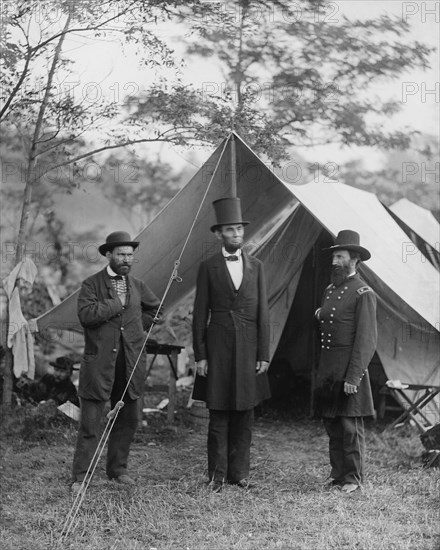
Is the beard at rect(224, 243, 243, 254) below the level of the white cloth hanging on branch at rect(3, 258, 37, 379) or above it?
above

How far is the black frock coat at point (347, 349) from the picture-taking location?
15.8ft

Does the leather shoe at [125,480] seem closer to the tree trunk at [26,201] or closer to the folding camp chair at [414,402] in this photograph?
the folding camp chair at [414,402]

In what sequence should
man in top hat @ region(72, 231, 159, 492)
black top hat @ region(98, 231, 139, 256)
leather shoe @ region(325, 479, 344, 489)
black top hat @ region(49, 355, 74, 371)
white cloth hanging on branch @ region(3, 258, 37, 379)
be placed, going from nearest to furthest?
1. leather shoe @ region(325, 479, 344, 489)
2. man in top hat @ region(72, 231, 159, 492)
3. black top hat @ region(98, 231, 139, 256)
4. white cloth hanging on branch @ region(3, 258, 37, 379)
5. black top hat @ region(49, 355, 74, 371)

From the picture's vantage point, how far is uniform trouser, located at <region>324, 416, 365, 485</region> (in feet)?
15.8

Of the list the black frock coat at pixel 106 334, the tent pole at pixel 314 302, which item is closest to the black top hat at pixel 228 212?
the black frock coat at pixel 106 334

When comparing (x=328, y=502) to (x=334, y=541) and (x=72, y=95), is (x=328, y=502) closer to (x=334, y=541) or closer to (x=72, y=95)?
(x=334, y=541)

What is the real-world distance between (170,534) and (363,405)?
1.58 m

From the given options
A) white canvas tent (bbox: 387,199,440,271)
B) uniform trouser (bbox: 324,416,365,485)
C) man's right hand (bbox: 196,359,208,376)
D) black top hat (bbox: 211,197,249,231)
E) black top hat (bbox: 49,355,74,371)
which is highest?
white canvas tent (bbox: 387,199,440,271)

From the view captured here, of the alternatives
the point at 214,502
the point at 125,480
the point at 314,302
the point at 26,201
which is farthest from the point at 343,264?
the point at 26,201

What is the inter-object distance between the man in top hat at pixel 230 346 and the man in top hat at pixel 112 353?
1.45ft

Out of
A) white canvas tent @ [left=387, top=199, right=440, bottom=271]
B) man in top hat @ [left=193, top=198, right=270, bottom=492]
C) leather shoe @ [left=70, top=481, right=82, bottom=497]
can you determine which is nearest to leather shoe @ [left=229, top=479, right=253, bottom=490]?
man in top hat @ [left=193, top=198, right=270, bottom=492]

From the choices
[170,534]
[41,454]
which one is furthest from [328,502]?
[41,454]

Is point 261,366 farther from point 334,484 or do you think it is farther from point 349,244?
point 349,244

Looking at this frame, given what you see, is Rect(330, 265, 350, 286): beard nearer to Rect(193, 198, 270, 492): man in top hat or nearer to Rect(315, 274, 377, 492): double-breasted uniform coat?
Rect(315, 274, 377, 492): double-breasted uniform coat
